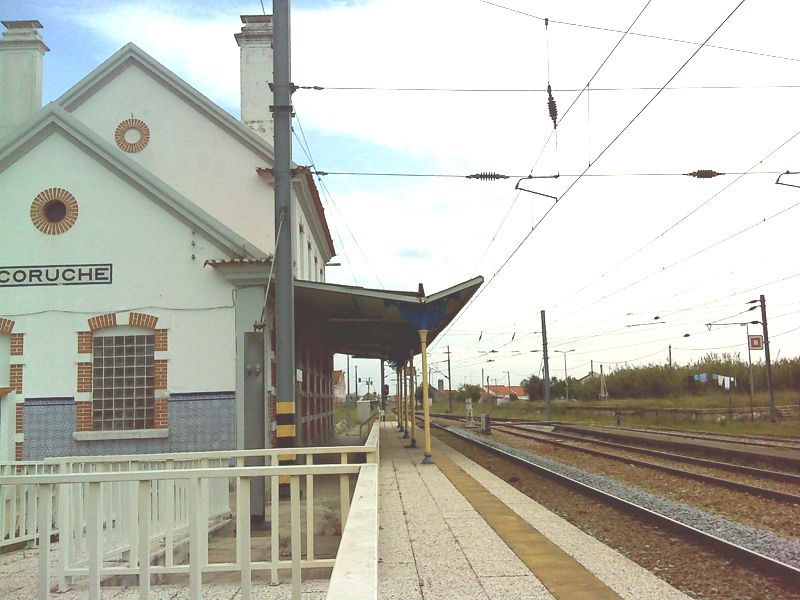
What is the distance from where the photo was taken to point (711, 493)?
1329cm

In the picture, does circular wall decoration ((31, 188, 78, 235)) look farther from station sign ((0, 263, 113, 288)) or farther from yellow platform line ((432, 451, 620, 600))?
yellow platform line ((432, 451, 620, 600))

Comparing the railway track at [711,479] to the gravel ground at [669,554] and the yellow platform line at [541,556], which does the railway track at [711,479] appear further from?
the yellow platform line at [541,556]

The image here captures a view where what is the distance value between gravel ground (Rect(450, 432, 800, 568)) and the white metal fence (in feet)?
14.7

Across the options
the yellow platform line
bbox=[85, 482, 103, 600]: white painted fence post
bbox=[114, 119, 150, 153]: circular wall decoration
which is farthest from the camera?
bbox=[114, 119, 150, 153]: circular wall decoration

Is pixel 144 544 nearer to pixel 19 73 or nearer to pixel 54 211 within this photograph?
pixel 54 211

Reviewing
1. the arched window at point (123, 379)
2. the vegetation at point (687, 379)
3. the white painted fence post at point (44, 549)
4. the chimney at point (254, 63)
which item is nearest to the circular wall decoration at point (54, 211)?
the arched window at point (123, 379)

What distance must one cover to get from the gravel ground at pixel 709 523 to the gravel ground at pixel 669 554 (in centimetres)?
54

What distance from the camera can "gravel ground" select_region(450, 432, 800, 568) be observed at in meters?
8.35

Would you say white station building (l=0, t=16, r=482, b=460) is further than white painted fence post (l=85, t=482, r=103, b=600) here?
Yes

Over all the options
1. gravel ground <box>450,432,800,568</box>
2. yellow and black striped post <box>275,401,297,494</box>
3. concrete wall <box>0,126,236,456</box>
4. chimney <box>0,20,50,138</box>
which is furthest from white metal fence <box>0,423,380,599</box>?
chimney <box>0,20,50,138</box>

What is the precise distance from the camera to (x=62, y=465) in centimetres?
701

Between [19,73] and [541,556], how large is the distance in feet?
50.3

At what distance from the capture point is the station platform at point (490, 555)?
5898 millimetres

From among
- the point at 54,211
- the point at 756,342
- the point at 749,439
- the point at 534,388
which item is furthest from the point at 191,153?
the point at 534,388
